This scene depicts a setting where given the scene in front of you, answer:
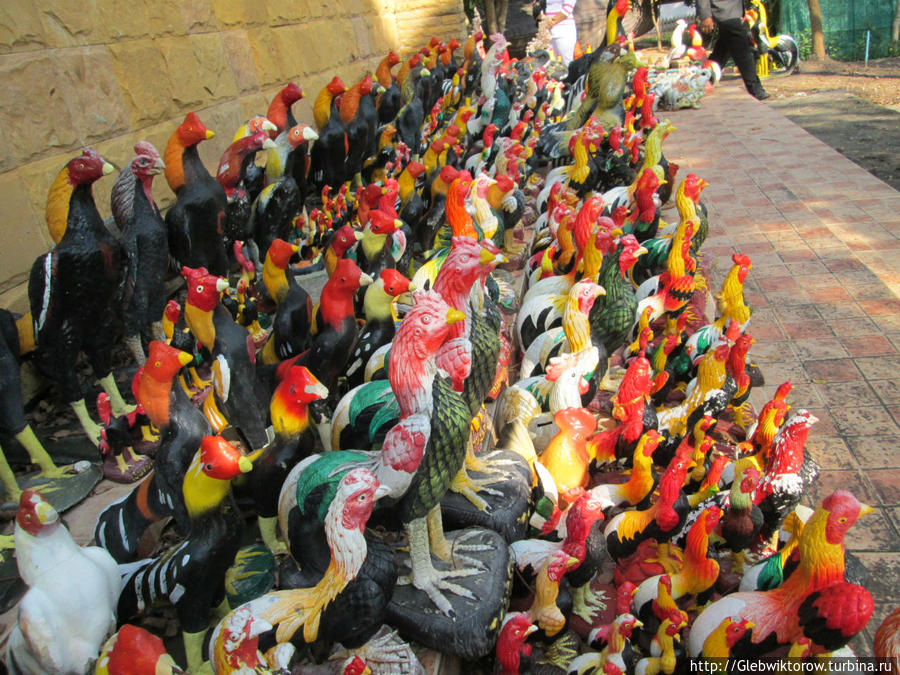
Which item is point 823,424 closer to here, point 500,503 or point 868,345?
point 868,345

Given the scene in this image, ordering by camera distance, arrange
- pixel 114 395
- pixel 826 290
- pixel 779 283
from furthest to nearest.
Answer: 1. pixel 779 283
2. pixel 826 290
3. pixel 114 395

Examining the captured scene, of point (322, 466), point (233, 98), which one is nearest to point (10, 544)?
point (322, 466)

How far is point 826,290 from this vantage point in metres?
4.43

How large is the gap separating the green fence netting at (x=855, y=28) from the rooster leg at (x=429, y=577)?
1406cm

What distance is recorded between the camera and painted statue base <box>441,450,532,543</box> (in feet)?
7.71

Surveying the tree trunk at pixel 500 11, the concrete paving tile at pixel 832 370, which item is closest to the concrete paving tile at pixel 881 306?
the concrete paving tile at pixel 832 370

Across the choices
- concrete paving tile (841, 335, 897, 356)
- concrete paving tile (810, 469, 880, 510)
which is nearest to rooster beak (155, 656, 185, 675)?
concrete paving tile (810, 469, 880, 510)

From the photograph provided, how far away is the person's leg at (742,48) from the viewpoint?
936 centimetres

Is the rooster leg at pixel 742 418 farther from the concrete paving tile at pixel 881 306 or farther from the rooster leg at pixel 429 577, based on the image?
the rooster leg at pixel 429 577

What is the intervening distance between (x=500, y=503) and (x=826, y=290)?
3.25 metres

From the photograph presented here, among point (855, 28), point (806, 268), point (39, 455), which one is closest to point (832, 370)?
point (806, 268)

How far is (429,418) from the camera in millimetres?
1779

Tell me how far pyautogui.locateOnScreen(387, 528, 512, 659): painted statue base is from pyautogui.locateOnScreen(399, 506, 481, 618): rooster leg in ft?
0.05

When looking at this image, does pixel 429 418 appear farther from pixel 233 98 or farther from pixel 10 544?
pixel 233 98
